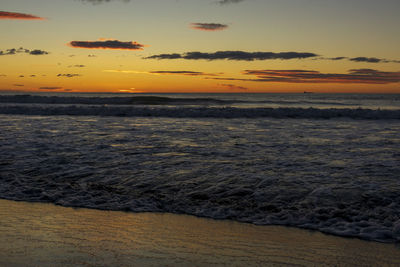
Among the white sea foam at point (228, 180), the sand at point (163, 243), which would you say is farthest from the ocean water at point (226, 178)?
the sand at point (163, 243)

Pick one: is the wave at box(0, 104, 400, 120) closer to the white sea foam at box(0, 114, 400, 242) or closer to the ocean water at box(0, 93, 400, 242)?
the ocean water at box(0, 93, 400, 242)

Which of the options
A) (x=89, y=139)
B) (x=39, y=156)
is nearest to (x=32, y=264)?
(x=39, y=156)

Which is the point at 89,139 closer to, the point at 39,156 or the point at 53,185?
the point at 39,156

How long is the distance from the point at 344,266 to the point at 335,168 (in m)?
4.12

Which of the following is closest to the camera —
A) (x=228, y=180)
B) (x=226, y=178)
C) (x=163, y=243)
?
(x=163, y=243)

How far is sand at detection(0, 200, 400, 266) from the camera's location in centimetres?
333

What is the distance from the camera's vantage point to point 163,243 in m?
3.74

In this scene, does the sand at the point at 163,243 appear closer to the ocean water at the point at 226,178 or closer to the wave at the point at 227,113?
the ocean water at the point at 226,178

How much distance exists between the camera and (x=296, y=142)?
1066 cm

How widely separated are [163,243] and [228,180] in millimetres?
2625

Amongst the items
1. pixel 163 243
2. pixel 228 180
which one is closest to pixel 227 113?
pixel 228 180

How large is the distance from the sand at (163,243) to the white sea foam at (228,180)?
0.35 meters

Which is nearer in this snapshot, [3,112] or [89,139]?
[89,139]

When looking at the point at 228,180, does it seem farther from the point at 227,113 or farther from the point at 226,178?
the point at 227,113
